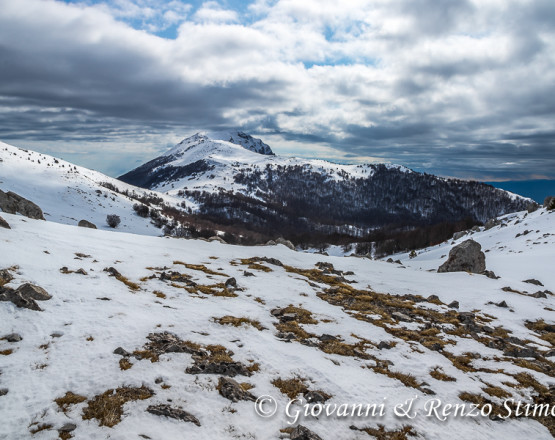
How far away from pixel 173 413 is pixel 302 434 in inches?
170

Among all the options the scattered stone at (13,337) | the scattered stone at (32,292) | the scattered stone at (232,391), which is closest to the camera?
the scattered stone at (232,391)

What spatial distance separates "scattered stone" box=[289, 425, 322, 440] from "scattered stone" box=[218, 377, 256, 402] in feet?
7.06

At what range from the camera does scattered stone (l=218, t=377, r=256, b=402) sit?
36.8ft

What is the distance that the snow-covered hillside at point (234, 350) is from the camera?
10.0 metres

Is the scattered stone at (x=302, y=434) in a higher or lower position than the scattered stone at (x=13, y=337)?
lower

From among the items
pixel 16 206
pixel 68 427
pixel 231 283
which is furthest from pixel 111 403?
pixel 16 206

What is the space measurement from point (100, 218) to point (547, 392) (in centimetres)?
20469

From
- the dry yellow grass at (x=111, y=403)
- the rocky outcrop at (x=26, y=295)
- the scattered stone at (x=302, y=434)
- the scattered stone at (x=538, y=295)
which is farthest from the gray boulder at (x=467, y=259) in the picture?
the rocky outcrop at (x=26, y=295)

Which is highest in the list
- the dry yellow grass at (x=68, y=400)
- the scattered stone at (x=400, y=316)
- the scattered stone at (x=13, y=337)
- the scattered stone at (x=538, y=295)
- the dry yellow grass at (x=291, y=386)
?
the scattered stone at (x=538, y=295)

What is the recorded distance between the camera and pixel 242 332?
667 inches

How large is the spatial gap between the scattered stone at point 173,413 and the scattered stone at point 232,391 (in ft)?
5.23

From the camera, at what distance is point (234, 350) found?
14.8m

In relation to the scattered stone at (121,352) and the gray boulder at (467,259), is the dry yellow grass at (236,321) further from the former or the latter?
the gray boulder at (467,259)

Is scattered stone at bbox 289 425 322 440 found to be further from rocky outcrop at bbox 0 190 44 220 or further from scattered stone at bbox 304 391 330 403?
rocky outcrop at bbox 0 190 44 220
